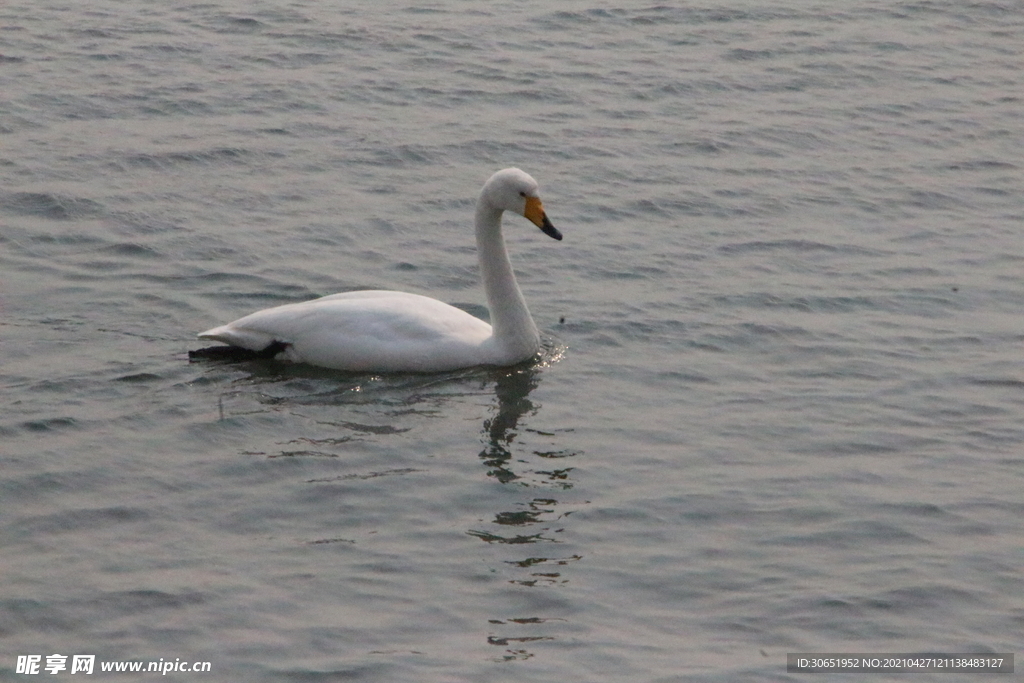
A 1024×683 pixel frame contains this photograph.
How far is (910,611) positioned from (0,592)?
12.9 feet

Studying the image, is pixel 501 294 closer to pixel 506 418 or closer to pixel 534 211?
pixel 534 211

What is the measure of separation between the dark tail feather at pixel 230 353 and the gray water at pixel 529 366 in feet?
0.29

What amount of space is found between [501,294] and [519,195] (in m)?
0.63

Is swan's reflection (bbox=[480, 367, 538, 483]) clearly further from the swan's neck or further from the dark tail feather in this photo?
the dark tail feather

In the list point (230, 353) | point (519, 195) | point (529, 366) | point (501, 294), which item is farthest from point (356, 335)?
point (519, 195)

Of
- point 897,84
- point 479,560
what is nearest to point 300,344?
point 479,560

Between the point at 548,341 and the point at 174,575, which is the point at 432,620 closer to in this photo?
the point at 174,575

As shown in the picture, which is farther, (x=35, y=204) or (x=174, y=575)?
(x=35, y=204)

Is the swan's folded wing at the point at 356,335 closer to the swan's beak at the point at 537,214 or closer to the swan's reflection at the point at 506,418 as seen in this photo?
the swan's reflection at the point at 506,418

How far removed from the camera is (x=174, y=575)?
725 centimetres

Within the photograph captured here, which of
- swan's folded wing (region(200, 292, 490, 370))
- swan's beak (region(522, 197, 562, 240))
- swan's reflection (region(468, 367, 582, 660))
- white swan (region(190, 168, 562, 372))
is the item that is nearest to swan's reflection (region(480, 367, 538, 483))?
swan's reflection (region(468, 367, 582, 660))

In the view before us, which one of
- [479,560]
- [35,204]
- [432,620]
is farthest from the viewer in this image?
[35,204]

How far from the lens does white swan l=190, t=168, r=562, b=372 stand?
9.78 meters

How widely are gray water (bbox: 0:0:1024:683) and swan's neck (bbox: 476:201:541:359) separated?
0.19m
